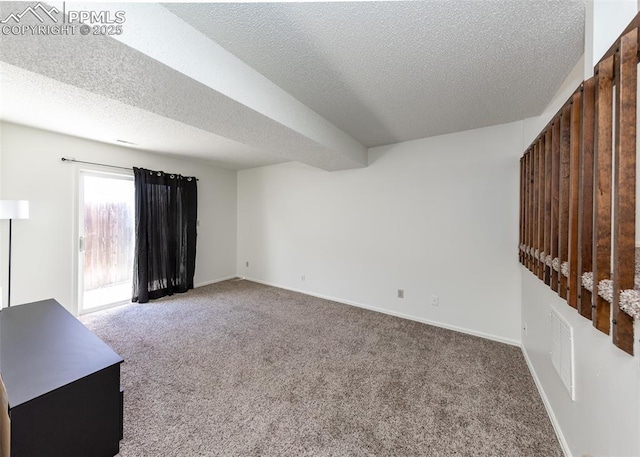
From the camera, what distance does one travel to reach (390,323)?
3.01m

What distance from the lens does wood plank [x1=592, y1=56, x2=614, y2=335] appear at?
3.08ft

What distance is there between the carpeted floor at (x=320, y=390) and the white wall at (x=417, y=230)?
0.44 metres

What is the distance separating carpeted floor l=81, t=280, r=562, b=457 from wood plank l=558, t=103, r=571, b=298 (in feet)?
3.32

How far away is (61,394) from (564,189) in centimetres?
273

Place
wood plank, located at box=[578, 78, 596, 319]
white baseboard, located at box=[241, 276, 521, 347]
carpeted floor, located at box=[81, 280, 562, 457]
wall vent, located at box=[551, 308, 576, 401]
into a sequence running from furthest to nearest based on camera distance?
white baseboard, located at box=[241, 276, 521, 347] < carpeted floor, located at box=[81, 280, 562, 457] < wall vent, located at box=[551, 308, 576, 401] < wood plank, located at box=[578, 78, 596, 319]

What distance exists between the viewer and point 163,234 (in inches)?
155

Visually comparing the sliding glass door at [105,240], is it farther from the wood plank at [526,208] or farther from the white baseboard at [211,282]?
the wood plank at [526,208]

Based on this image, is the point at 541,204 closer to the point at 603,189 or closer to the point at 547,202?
the point at 547,202

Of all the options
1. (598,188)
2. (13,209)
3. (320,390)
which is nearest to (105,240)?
(13,209)

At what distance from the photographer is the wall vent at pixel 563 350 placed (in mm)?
1277

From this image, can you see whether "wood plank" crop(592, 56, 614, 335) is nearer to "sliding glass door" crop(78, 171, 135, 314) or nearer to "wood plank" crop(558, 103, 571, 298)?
"wood plank" crop(558, 103, 571, 298)

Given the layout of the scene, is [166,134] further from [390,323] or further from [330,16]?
[390,323]

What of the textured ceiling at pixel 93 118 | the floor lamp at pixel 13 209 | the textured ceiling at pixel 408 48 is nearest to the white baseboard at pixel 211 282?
the textured ceiling at pixel 93 118

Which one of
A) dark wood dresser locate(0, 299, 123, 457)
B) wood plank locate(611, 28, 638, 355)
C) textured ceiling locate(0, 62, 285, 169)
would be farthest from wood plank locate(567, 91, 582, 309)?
textured ceiling locate(0, 62, 285, 169)
